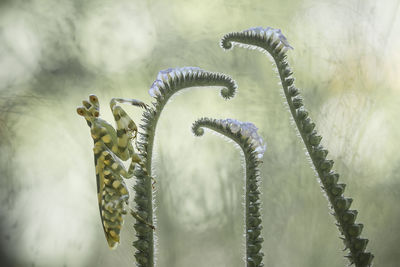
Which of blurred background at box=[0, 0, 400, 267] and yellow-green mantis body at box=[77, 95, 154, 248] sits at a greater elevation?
blurred background at box=[0, 0, 400, 267]

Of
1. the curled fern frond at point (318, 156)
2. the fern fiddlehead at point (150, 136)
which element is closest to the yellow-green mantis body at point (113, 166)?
the fern fiddlehead at point (150, 136)

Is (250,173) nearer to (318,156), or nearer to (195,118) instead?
(318,156)

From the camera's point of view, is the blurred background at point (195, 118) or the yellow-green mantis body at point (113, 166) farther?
the blurred background at point (195, 118)

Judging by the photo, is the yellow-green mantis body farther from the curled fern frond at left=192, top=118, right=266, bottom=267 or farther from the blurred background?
the blurred background

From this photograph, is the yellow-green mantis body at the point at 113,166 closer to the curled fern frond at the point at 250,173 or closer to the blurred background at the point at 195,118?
the curled fern frond at the point at 250,173

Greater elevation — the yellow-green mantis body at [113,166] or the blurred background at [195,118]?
the blurred background at [195,118]

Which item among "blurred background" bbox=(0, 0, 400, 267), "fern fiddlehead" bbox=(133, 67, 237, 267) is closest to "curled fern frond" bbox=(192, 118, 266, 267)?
"fern fiddlehead" bbox=(133, 67, 237, 267)

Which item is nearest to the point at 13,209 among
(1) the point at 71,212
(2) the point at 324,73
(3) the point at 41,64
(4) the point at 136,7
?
(1) the point at 71,212
